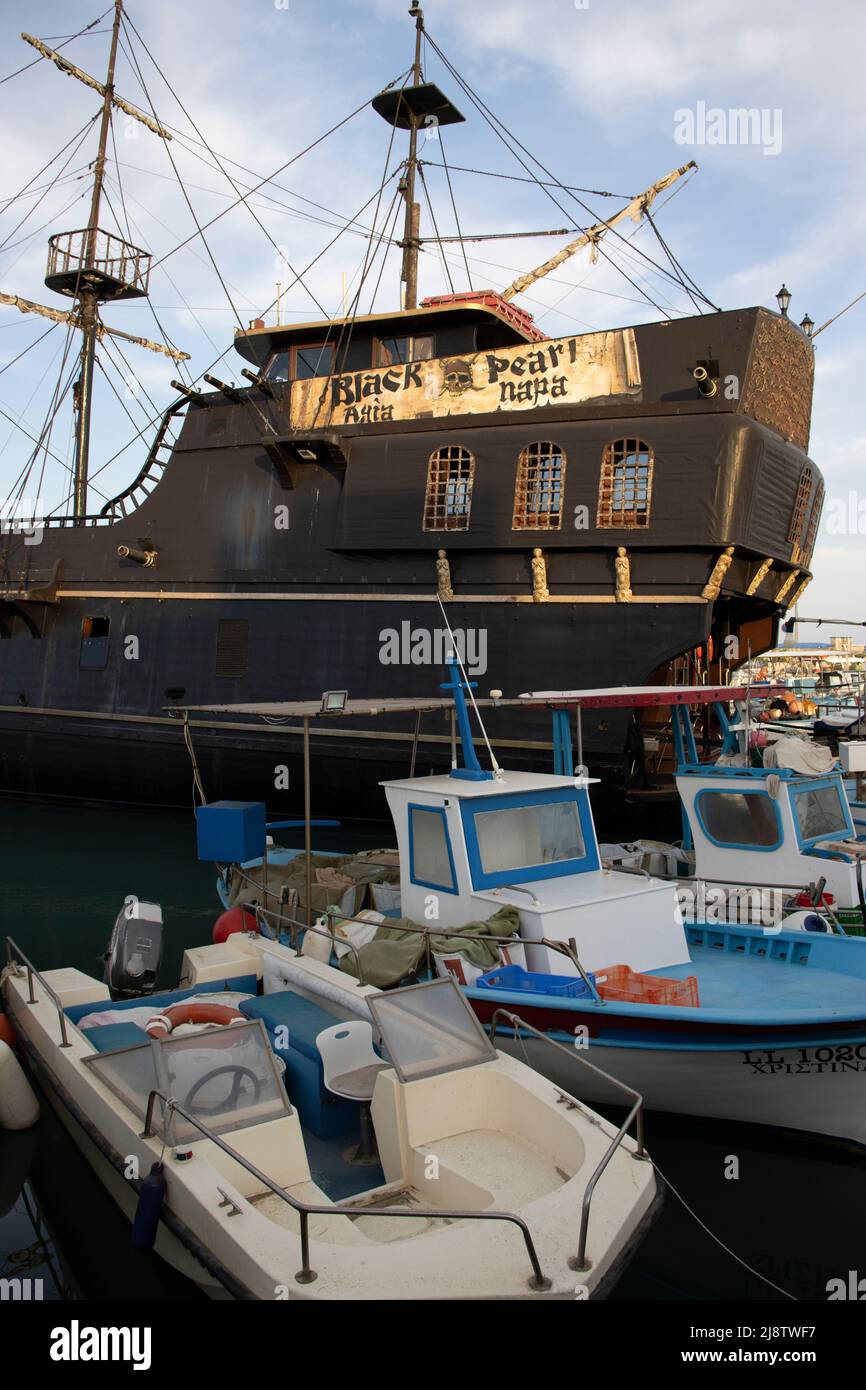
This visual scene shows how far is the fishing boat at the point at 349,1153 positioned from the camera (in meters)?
4.52

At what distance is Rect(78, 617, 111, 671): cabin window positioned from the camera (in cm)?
2181

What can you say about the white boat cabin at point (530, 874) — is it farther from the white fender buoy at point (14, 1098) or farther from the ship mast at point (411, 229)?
the ship mast at point (411, 229)

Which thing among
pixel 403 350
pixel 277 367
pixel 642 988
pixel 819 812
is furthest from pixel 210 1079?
pixel 277 367

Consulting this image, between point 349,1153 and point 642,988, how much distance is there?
2918 millimetres

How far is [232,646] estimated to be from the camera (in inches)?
789

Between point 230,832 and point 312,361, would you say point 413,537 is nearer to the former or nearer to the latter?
point 312,361

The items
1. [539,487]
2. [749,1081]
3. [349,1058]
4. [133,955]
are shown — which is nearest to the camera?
[349,1058]

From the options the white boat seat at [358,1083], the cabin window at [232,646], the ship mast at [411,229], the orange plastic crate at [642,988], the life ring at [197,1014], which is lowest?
the white boat seat at [358,1083]

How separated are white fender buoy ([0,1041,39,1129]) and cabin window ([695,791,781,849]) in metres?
7.40

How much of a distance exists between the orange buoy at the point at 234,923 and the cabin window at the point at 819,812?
625cm

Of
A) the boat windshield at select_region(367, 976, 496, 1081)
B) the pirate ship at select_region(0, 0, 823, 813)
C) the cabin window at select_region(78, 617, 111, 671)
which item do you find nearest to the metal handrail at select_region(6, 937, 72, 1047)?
the boat windshield at select_region(367, 976, 496, 1081)

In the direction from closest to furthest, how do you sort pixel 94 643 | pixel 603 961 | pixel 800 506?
1. pixel 603 961
2. pixel 800 506
3. pixel 94 643

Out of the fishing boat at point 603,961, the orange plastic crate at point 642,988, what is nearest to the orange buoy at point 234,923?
the fishing boat at point 603,961

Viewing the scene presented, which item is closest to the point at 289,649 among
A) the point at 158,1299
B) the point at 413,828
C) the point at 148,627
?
the point at 148,627
